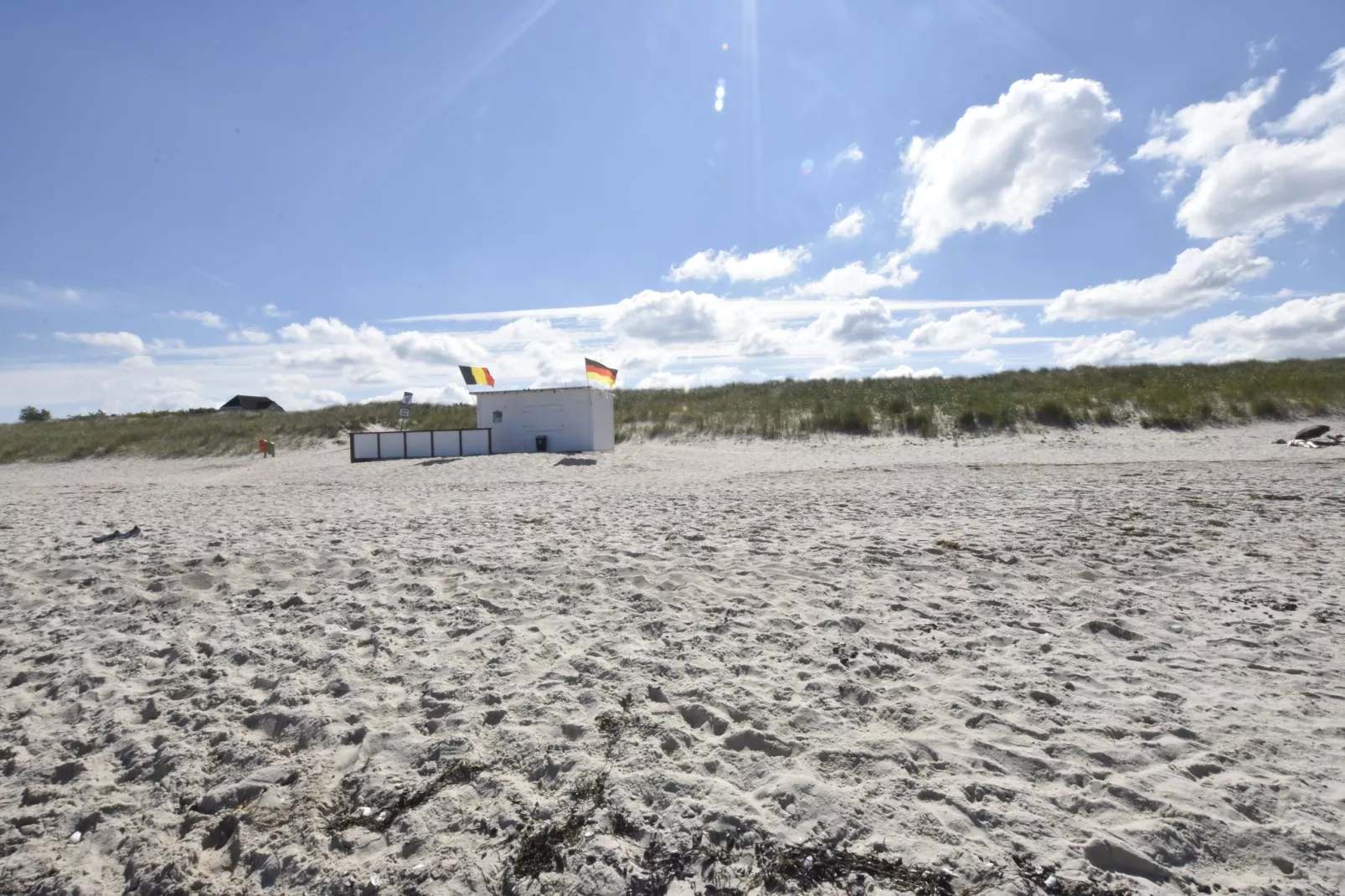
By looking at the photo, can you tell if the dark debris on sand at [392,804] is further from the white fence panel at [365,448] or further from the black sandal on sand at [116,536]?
the white fence panel at [365,448]

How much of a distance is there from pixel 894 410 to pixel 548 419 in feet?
37.0

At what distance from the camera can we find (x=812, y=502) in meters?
8.69

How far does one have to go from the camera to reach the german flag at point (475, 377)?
20.4m

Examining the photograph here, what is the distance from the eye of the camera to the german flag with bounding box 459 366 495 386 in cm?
2036

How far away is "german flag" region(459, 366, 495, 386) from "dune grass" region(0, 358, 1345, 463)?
15.9 ft

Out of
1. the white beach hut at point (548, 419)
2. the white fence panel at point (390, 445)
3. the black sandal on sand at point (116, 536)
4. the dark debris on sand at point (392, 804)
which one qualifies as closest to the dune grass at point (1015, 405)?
the white beach hut at point (548, 419)

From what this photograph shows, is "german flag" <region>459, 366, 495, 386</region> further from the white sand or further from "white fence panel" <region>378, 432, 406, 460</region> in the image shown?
the white sand

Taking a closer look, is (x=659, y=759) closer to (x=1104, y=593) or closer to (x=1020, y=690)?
(x=1020, y=690)

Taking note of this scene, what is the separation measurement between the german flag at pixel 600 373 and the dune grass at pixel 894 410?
3.17m

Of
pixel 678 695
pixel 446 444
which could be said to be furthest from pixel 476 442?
pixel 678 695

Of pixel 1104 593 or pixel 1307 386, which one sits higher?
pixel 1307 386

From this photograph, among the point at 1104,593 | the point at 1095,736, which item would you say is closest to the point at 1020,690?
the point at 1095,736

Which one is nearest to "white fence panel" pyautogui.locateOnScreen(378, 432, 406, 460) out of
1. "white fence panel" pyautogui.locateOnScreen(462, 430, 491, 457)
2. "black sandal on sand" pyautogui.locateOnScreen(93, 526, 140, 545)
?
"white fence panel" pyautogui.locateOnScreen(462, 430, 491, 457)

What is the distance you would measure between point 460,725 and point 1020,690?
2.92m
